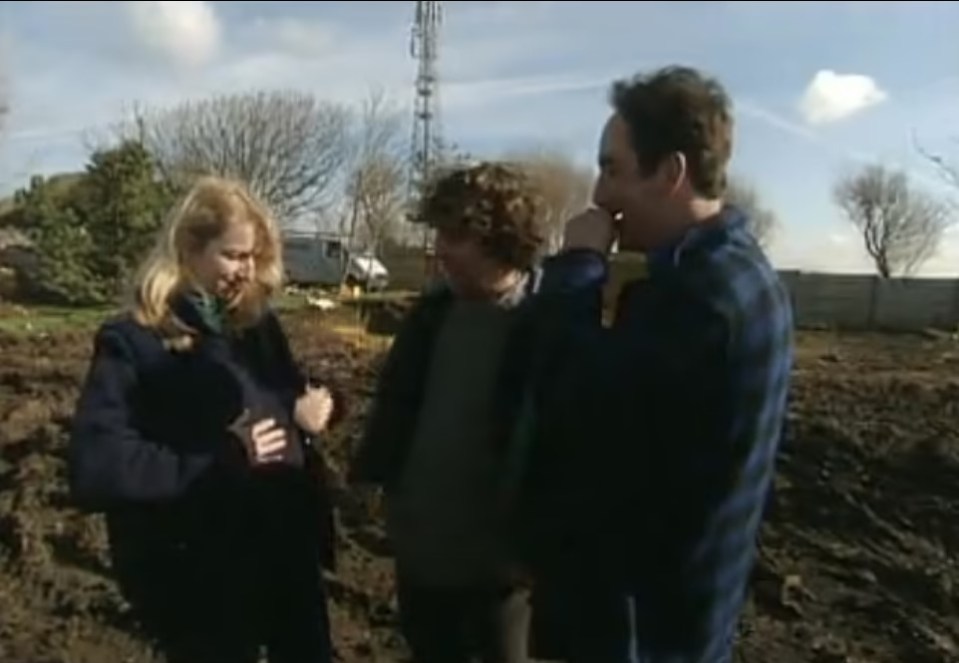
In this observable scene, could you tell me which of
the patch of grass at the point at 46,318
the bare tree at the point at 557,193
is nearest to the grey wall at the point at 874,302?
the patch of grass at the point at 46,318

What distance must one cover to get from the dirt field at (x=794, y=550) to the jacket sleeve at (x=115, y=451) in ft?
9.71

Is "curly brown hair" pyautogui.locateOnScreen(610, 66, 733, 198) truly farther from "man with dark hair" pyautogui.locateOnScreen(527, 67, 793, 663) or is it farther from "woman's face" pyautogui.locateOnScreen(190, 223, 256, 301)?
"woman's face" pyautogui.locateOnScreen(190, 223, 256, 301)

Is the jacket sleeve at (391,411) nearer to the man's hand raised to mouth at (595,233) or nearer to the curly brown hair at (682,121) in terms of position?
the man's hand raised to mouth at (595,233)

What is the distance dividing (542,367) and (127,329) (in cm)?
88

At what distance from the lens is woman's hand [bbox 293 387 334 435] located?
2961mm

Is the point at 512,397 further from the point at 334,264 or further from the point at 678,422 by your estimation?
the point at 334,264

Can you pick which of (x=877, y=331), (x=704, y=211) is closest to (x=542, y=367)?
(x=704, y=211)

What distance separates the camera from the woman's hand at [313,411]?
2.96 meters

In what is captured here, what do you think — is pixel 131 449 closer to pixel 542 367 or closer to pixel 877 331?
pixel 542 367

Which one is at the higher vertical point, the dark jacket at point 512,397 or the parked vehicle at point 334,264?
the dark jacket at point 512,397

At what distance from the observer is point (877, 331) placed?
1037 inches

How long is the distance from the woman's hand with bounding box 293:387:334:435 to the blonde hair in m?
0.19

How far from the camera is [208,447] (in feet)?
9.36

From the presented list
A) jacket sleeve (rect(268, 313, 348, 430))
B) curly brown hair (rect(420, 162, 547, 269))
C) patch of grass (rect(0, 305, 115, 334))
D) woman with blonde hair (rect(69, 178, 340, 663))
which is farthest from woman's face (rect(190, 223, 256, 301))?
patch of grass (rect(0, 305, 115, 334))
